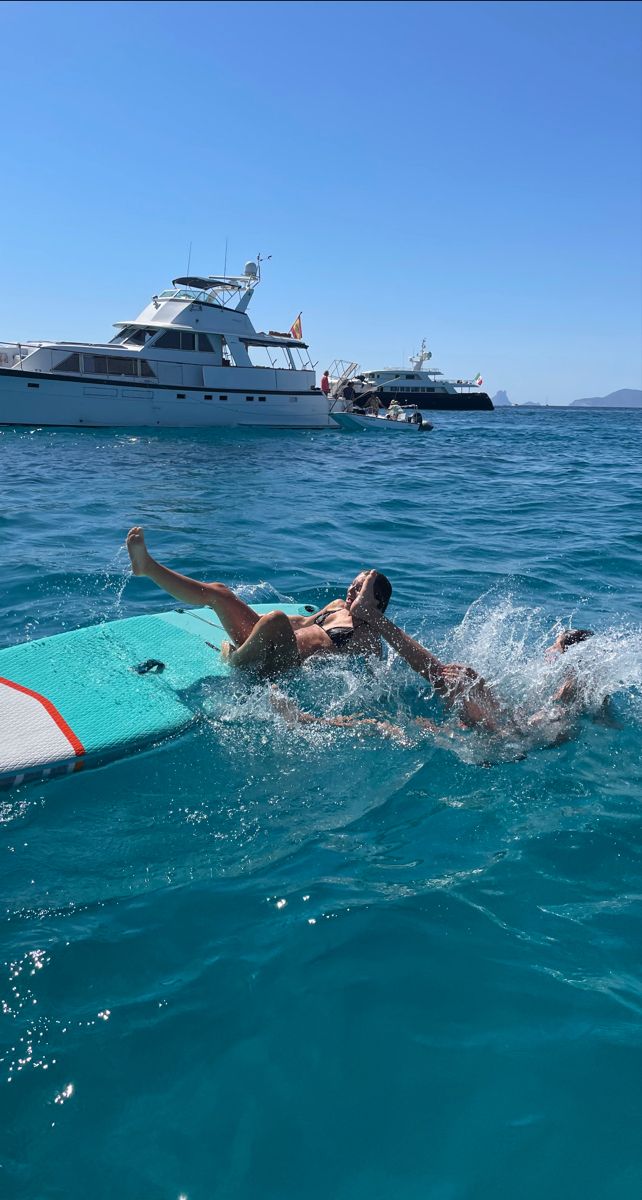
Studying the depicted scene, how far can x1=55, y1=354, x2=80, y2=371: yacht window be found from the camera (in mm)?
23078

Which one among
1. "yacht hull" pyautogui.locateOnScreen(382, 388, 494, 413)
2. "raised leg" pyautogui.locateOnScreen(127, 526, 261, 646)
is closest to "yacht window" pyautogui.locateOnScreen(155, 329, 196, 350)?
"raised leg" pyautogui.locateOnScreen(127, 526, 261, 646)

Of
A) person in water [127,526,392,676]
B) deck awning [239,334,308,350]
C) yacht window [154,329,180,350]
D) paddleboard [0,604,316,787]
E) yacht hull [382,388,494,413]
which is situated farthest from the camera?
yacht hull [382,388,494,413]

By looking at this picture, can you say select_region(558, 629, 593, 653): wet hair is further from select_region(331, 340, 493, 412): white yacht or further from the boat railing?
select_region(331, 340, 493, 412): white yacht

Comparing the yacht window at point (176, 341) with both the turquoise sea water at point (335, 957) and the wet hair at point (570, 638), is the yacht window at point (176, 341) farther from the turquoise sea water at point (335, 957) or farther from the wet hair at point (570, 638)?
the wet hair at point (570, 638)

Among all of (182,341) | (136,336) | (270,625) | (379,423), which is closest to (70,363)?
(136,336)

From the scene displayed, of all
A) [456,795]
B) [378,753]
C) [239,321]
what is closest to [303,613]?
[378,753]

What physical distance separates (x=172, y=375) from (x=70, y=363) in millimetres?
3273

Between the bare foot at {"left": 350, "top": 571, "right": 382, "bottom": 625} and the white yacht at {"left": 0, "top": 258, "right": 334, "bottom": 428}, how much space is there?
67.9 ft

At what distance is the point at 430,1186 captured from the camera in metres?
1.98

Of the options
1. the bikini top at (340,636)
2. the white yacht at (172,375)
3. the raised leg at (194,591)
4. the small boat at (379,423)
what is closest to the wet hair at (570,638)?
the bikini top at (340,636)

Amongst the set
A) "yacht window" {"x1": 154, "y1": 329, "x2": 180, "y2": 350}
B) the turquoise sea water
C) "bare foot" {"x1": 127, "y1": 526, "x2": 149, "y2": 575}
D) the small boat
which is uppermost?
"yacht window" {"x1": 154, "y1": 329, "x2": 180, "y2": 350}

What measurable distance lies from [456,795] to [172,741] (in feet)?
5.06

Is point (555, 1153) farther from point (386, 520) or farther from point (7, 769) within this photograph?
point (386, 520)

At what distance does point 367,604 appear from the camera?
462 cm
